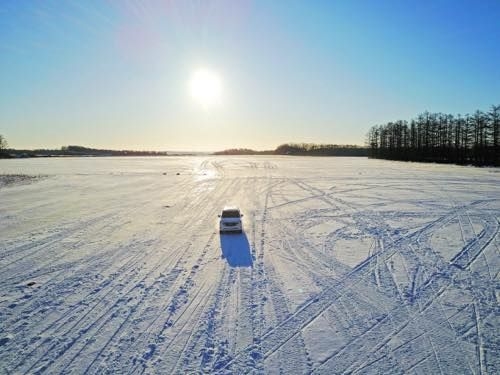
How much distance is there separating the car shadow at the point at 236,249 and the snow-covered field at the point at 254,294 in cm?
8

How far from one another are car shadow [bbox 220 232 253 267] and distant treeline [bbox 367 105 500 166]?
7067cm

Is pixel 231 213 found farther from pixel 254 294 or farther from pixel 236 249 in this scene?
pixel 254 294

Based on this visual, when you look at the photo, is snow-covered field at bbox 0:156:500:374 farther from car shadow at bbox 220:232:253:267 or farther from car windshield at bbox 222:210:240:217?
car windshield at bbox 222:210:240:217

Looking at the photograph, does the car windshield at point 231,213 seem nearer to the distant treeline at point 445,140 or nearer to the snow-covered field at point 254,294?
the snow-covered field at point 254,294

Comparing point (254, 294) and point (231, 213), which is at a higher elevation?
point (231, 213)

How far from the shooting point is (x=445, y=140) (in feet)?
273

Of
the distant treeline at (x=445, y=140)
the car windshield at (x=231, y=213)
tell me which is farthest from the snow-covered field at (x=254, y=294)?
the distant treeline at (x=445, y=140)

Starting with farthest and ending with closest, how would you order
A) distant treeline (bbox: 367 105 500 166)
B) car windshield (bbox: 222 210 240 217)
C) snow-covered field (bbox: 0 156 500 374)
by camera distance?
distant treeline (bbox: 367 105 500 166) → car windshield (bbox: 222 210 240 217) → snow-covered field (bbox: 0 156 500 374)

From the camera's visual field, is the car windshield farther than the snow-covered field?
Yes

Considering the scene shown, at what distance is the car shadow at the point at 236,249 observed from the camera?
10.7 m

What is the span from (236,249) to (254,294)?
13.0ft

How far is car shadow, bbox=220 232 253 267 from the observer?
10.7 m

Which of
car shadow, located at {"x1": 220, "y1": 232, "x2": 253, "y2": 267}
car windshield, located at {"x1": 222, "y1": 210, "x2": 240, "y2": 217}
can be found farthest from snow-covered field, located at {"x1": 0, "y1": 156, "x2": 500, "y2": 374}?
car windshield, located at {"x1": 222, "y1": 210, "x2": 240, "y2": 217}

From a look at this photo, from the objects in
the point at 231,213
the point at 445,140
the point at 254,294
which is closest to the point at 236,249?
the point at 231,213
